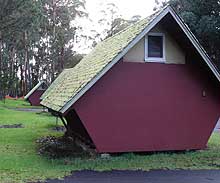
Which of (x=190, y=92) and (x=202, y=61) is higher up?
(x=202, y=61)

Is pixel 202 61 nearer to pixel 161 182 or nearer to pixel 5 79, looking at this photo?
pixel 161 182

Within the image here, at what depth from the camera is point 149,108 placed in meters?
13.3

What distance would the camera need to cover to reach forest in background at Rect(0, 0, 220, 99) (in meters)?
24.2

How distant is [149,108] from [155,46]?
7.53 feet

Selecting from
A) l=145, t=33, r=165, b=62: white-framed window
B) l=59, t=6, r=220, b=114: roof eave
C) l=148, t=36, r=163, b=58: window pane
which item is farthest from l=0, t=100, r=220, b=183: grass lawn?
l=148, t=36, r=163, b=58: window pane

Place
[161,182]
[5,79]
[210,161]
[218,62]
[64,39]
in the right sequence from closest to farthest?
[161,182], [210,161], [5,79], [218,62], [64,39]

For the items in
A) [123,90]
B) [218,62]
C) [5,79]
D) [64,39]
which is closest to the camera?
[123,90]

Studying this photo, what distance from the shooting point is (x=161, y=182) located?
930cm

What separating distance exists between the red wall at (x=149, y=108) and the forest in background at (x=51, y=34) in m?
11.3

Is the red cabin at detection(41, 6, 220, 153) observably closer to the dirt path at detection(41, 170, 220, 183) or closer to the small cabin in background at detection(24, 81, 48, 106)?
the dirt path at detection(41, 170, 220, 183)

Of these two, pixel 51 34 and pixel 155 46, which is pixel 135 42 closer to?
pixel 155 46

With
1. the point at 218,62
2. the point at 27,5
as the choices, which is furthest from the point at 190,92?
the point at 218,62

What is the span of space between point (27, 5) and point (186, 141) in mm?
14279

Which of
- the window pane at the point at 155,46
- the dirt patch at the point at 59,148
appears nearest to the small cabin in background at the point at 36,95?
the dirt patch at the point at 59,148
